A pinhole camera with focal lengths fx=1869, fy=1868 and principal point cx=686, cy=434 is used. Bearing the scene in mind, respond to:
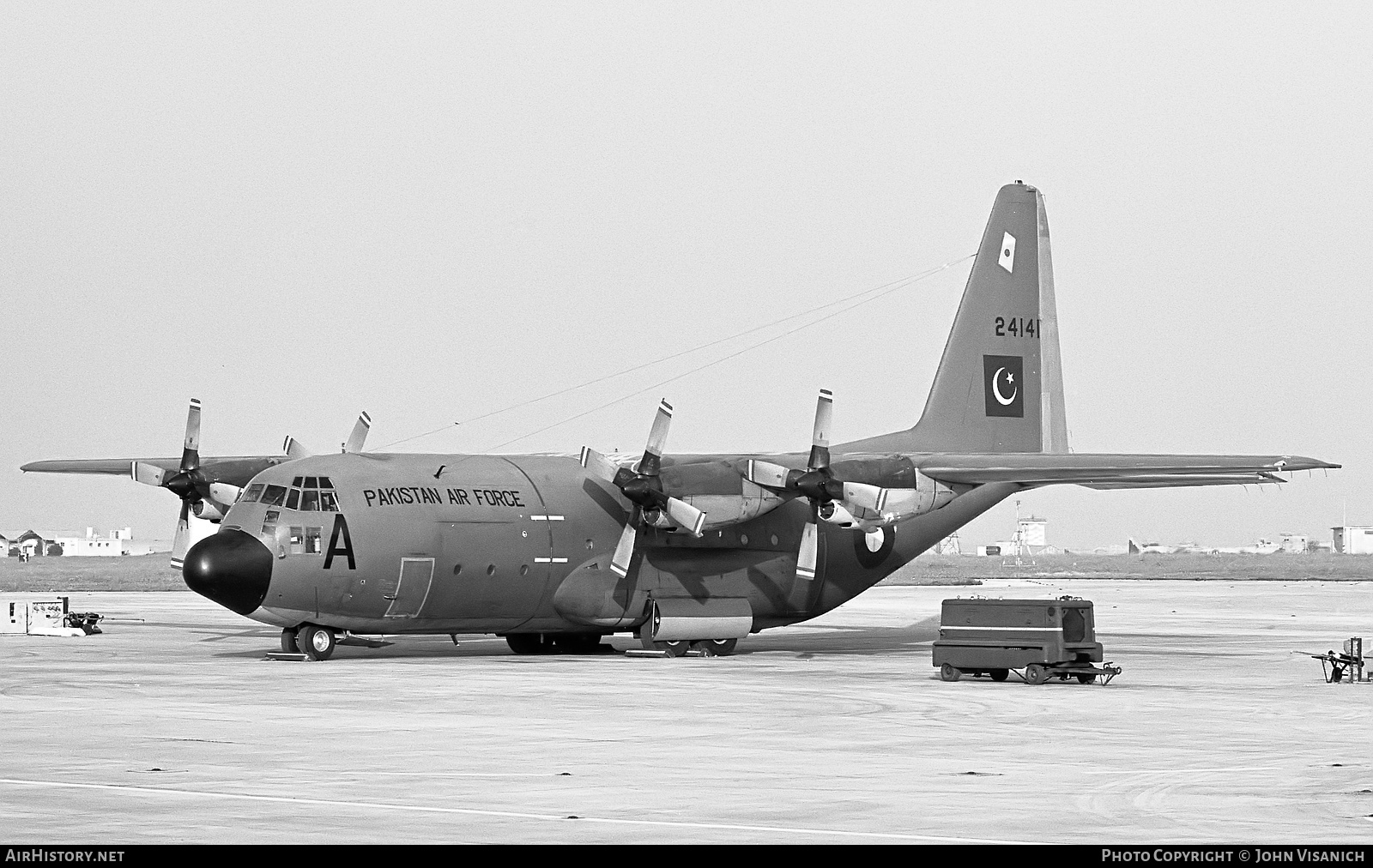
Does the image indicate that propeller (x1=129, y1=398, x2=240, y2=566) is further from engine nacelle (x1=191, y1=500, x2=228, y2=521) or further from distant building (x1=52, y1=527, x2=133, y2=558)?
distant building (x1=52, y1=527, x2=133, y2=558)

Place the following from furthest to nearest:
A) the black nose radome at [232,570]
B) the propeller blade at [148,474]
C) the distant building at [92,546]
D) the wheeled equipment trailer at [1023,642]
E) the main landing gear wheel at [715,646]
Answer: the distant building at [92,546], the propeller blade at [148,474], the main landing gear wheel at [715,646], the black nose radome at [232,570], the wheeled equipment trailer at [1023,642]

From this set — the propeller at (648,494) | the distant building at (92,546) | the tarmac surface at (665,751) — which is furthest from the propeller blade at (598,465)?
the distant building at (92,546)

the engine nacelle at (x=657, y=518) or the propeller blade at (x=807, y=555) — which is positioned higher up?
the engine nacelle at (x=657, y=518)

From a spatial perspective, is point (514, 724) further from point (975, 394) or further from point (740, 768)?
point (975, 394)

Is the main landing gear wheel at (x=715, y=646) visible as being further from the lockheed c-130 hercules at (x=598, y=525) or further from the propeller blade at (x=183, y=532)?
the propeller blade at (x=183, y=532)

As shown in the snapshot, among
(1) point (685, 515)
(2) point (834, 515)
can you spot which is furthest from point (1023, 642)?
(1) point (685, 515)

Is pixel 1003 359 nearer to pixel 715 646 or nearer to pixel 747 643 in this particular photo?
pixel 747 643

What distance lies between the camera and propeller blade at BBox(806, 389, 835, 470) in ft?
104

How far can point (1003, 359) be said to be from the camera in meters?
38.1

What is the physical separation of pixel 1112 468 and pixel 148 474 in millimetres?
17526

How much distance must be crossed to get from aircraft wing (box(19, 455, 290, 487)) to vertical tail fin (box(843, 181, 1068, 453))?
37.2 feet

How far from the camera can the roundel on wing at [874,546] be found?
34.8 m

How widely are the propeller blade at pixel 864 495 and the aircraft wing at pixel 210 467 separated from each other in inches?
415
